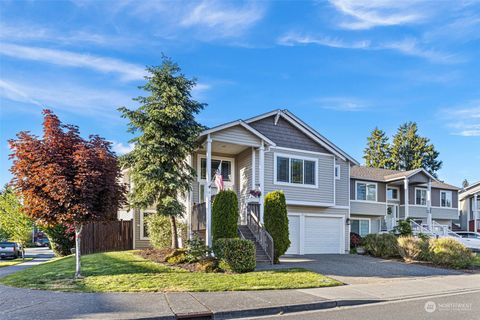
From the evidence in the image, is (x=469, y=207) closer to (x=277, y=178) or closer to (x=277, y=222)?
(x=277, y=178)

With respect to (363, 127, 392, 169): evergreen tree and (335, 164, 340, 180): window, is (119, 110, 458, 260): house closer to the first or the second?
(335, 164, 340, 180): window

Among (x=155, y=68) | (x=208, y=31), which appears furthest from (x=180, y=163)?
(x=208, y=31)

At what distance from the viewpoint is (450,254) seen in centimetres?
1852

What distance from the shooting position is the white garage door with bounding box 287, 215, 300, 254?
70.3 ft

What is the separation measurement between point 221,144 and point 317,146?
646 cm

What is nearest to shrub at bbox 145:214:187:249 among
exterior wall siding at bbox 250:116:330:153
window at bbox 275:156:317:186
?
window at bbox 275:156:317:186

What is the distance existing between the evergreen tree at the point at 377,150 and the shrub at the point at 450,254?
132 feet

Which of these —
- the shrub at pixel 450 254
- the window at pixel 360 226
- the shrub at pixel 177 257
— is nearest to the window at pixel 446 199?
the window at pixel 360 226

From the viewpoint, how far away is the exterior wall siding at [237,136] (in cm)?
1791

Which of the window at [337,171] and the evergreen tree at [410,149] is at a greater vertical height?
the evergreen tree at [410,149]

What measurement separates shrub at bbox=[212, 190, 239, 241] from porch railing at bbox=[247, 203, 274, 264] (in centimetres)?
151

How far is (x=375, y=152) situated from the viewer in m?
59.4

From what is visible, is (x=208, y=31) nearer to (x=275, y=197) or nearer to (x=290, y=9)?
(x=290, y=9)

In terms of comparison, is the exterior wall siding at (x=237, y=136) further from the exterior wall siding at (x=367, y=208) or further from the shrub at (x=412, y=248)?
the exterior wall siding at (x=367, y=208)
